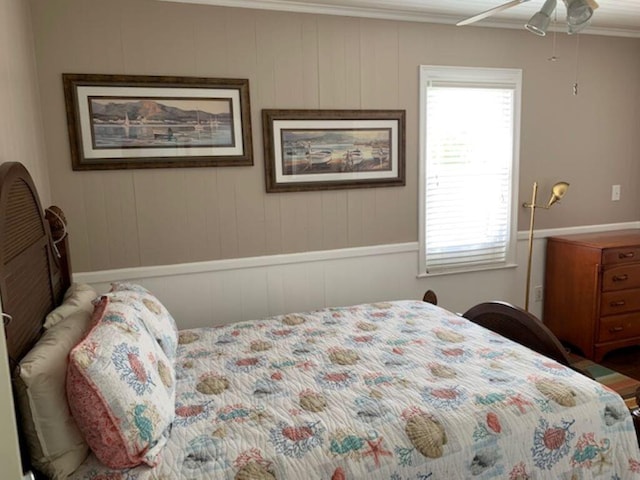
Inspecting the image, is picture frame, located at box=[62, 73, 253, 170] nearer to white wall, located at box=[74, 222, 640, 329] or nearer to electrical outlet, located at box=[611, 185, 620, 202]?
white wall, located at box=[74, 222, 640, 329]

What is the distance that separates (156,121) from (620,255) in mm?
3136

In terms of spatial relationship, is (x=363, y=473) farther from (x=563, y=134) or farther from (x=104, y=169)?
(x=563, y=134)

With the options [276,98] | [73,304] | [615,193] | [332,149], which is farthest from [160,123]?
[615,193]

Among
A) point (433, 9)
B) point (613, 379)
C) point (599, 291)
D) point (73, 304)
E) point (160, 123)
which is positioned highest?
point (433, 9)

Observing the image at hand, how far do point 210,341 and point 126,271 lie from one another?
0.80 meters

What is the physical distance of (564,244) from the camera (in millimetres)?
3512

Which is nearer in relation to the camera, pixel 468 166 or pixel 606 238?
pixel 468 166

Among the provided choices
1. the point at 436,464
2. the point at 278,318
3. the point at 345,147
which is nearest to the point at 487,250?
the point at 345,147

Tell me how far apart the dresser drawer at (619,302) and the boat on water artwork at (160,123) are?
2.73m

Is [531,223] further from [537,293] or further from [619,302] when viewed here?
[619,302]

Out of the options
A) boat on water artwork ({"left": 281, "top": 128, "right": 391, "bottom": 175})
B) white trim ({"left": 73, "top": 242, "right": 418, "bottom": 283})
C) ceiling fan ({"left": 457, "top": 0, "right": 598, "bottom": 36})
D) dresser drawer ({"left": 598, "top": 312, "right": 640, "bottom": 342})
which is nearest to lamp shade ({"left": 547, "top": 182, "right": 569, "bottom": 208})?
dresser drawer ({"left": 598, "top": 312, "right": 640, "bottom": 342})

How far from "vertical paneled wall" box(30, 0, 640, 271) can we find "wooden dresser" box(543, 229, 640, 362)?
40 cm

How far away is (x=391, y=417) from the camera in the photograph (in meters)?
1.48

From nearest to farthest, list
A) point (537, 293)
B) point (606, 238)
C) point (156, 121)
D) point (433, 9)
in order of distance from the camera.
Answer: point (156, 121) < point (433, 9) < point (606, 238) < point (537, 293)
